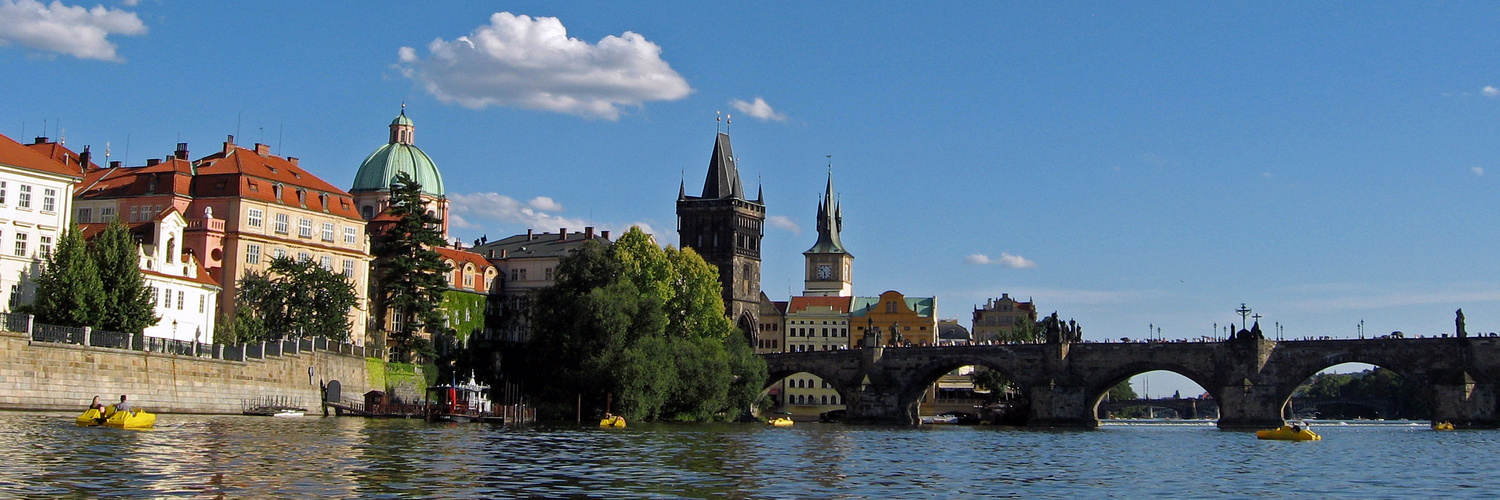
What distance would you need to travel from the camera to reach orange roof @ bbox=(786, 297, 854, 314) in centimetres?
17962

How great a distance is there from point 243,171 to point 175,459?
5607 centimetres

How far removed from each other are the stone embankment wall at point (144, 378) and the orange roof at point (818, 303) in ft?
335

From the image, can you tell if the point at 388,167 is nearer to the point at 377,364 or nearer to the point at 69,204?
the point at 377,364

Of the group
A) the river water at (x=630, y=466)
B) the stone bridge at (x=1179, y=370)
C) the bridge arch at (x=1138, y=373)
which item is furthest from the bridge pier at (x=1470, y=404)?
the river water at (x=630, y=466)

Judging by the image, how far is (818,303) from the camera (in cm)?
18100

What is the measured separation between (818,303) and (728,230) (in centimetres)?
2503

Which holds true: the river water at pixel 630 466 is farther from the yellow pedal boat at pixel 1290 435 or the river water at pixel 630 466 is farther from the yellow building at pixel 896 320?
the yellow building at pixel 896 320

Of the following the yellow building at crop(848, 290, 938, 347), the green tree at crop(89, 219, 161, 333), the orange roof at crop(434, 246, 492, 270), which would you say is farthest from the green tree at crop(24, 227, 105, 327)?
the yellow building at crop(848, 290, 938, 347)

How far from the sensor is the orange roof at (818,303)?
179625 mm

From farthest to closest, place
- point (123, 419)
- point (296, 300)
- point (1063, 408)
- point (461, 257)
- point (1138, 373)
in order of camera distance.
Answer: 1. point (461, 257)
2. point (1063, 408)
3. point (1138, 373)
4. point (296, 300)
5. point (123, 419)

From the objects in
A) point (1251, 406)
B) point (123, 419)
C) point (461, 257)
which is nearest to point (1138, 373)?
point (1251, 406)

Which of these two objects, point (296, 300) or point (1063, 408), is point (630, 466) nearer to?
point (296, 300)

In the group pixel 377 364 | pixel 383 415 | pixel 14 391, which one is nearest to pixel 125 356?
pixel 14 391

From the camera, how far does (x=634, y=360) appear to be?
292 feet
